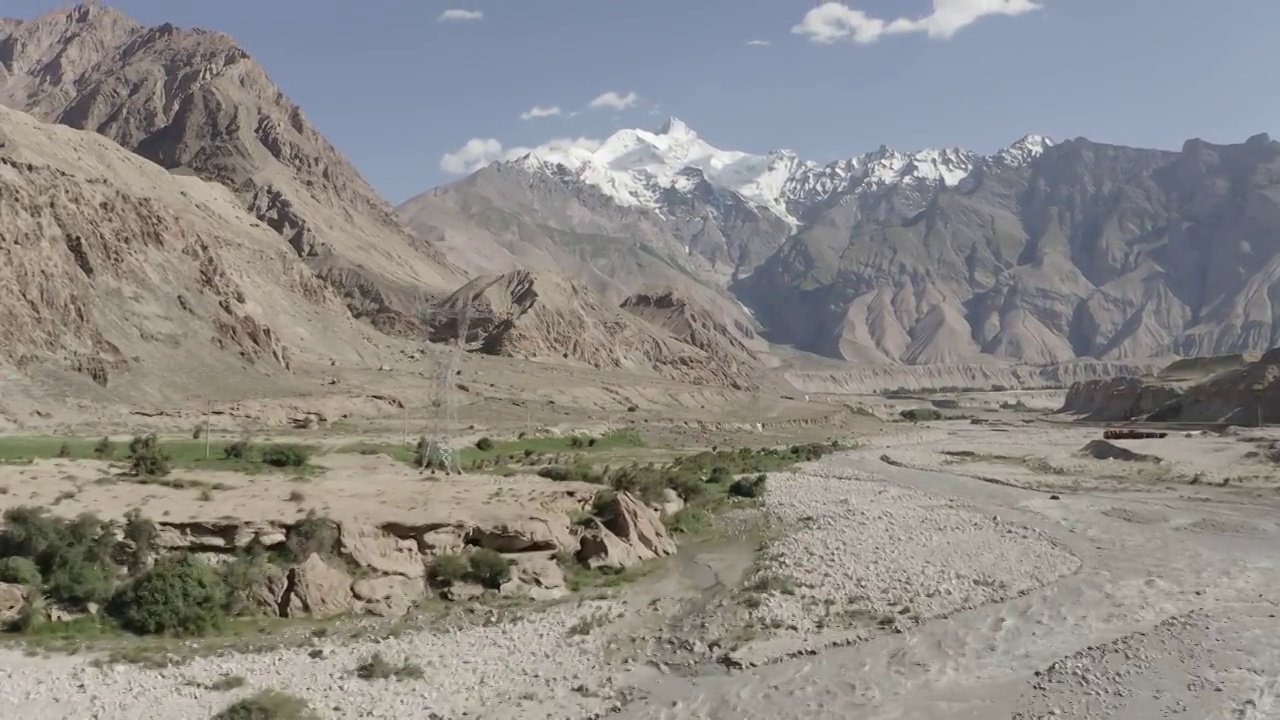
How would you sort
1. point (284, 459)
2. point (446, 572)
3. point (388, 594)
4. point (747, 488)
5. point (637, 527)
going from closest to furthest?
point (388, 594) → point (446, 572) → point (637, 527) → point (284, 459) → point (747, 488)

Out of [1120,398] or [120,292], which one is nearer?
[120,292]

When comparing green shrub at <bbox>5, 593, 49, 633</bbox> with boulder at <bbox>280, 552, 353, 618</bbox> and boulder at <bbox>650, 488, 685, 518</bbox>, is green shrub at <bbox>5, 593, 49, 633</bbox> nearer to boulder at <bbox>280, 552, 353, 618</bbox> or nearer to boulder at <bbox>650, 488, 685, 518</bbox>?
boulder at <bbox>280, 552, 353, 618</bbox>

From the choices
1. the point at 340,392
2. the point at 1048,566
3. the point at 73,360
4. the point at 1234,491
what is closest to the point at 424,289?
the point at 340,392

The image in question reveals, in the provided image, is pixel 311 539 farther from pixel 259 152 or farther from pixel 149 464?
pixel 259 152

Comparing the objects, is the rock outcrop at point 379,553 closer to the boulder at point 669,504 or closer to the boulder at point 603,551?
the boulder at point 603,551

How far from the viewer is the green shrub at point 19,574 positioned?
1966 centimetres

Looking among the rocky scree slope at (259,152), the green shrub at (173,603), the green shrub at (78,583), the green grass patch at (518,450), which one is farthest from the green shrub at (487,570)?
the rocky scree slope at (259,152)

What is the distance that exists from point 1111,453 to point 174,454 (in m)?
55.4

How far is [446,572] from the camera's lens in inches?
894

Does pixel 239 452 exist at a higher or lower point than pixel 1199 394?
higher

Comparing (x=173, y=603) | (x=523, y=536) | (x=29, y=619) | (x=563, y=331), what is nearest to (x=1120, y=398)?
(x=563, y=331)

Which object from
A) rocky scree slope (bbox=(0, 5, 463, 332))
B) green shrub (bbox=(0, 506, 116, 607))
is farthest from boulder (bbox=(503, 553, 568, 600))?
rocky scree slope (bbox=(0, 5, 463, 332))

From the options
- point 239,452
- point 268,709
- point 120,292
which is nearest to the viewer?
point 268,709

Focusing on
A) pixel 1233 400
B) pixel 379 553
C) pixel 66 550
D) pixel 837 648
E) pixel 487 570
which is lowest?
pixel 1233 400
